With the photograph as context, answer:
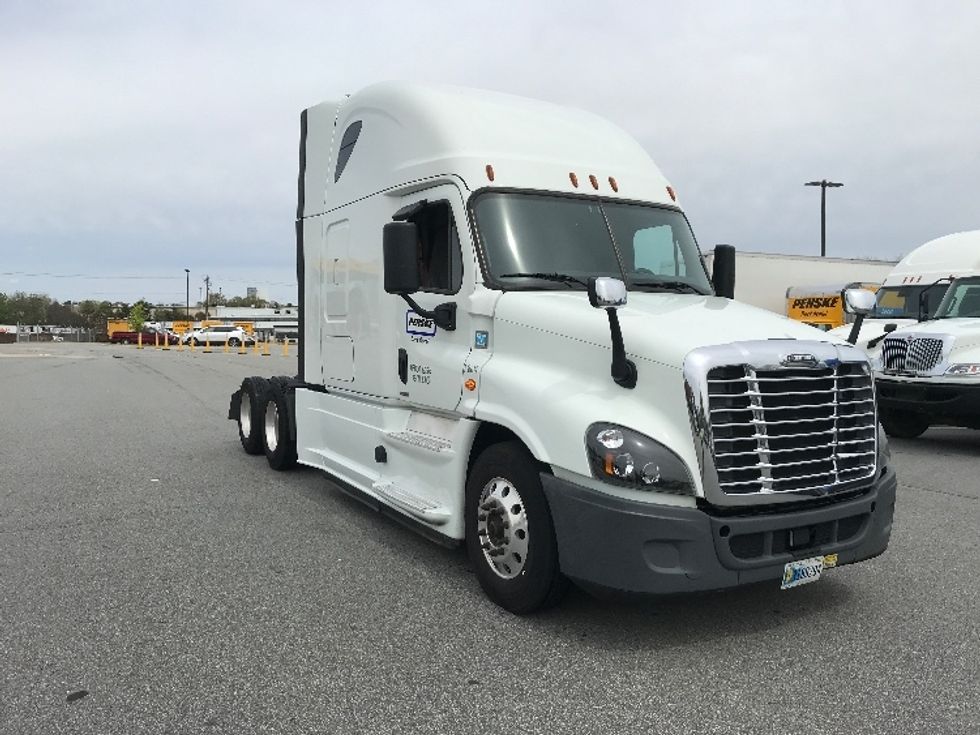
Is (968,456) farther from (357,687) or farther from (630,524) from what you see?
(357,687)

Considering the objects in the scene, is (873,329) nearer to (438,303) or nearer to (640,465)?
(438,303)

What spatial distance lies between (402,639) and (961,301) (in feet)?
34.1

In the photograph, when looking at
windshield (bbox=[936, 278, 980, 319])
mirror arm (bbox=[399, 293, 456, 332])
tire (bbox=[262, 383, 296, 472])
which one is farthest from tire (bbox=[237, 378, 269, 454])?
windshield (bbox=[936, 278, 980, 319])

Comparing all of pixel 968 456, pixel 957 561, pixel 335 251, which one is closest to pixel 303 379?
pixel 335 251

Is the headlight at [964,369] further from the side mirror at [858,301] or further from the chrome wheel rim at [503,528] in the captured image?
the chrome wheel rim at [503,528]

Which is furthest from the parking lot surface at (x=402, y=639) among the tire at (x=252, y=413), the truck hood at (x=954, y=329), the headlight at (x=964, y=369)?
the truck hood at (x=954, y=329)

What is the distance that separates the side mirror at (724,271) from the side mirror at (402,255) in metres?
2.07

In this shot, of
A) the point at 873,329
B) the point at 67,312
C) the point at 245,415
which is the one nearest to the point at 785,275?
the point at 873,329

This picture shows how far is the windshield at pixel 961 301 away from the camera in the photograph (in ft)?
37.1

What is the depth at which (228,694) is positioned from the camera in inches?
135

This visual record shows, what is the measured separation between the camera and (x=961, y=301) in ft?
37.8

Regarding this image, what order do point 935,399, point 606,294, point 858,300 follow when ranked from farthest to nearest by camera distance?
point 935,399 → point 858,300 → point 606,294

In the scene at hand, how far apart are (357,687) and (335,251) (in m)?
4.10

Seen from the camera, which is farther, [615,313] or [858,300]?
[858,300]
